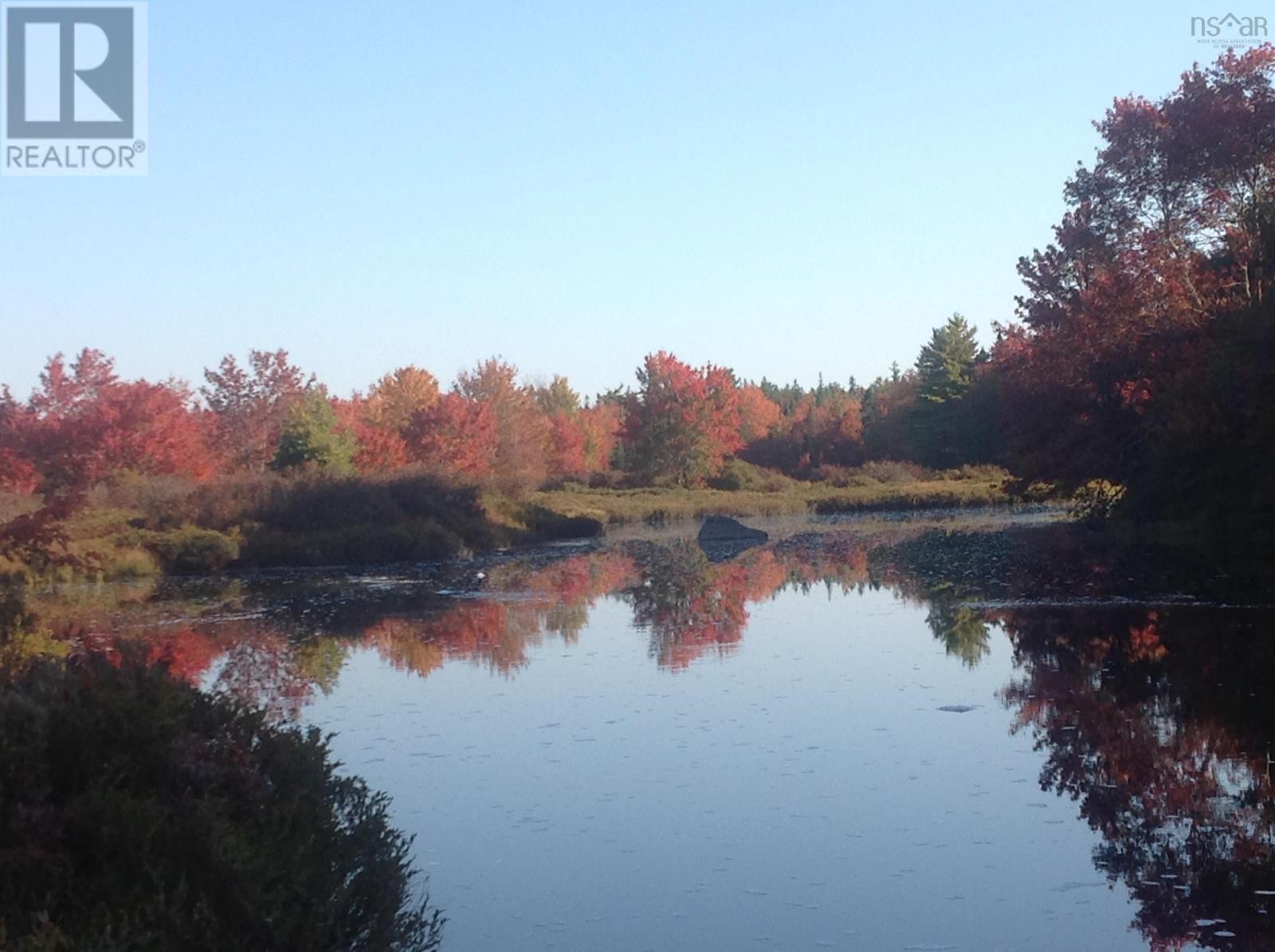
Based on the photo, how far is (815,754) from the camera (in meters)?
10.2

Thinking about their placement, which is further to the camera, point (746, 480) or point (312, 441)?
point (746, 480)

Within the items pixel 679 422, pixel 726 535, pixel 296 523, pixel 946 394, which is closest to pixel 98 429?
pixel 296 523

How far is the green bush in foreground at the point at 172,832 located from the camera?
16.3 feet

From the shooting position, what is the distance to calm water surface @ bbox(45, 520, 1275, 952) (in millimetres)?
6676

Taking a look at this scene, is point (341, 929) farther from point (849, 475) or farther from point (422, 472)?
point (849, 475)

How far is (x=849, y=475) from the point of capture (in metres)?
71.2

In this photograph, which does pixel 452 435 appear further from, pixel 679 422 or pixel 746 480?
pixel 746 480

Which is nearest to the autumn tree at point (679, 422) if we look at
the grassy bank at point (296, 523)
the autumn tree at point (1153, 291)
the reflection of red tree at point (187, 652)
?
the grassy bank at point (296, 523)

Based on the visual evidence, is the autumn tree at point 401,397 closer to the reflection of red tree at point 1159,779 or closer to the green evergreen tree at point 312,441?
the green evergreen tree at point 312,441

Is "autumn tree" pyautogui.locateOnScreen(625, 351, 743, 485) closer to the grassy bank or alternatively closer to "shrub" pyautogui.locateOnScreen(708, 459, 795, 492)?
"shrub" pyautogui.locateOnScreen(708, 459, 795, 492)

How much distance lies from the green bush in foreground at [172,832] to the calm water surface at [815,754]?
841mm

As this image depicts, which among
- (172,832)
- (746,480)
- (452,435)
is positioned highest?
(452,435)

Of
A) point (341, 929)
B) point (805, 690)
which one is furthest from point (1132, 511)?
point (341, 929)

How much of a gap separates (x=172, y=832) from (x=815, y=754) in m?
6.00
